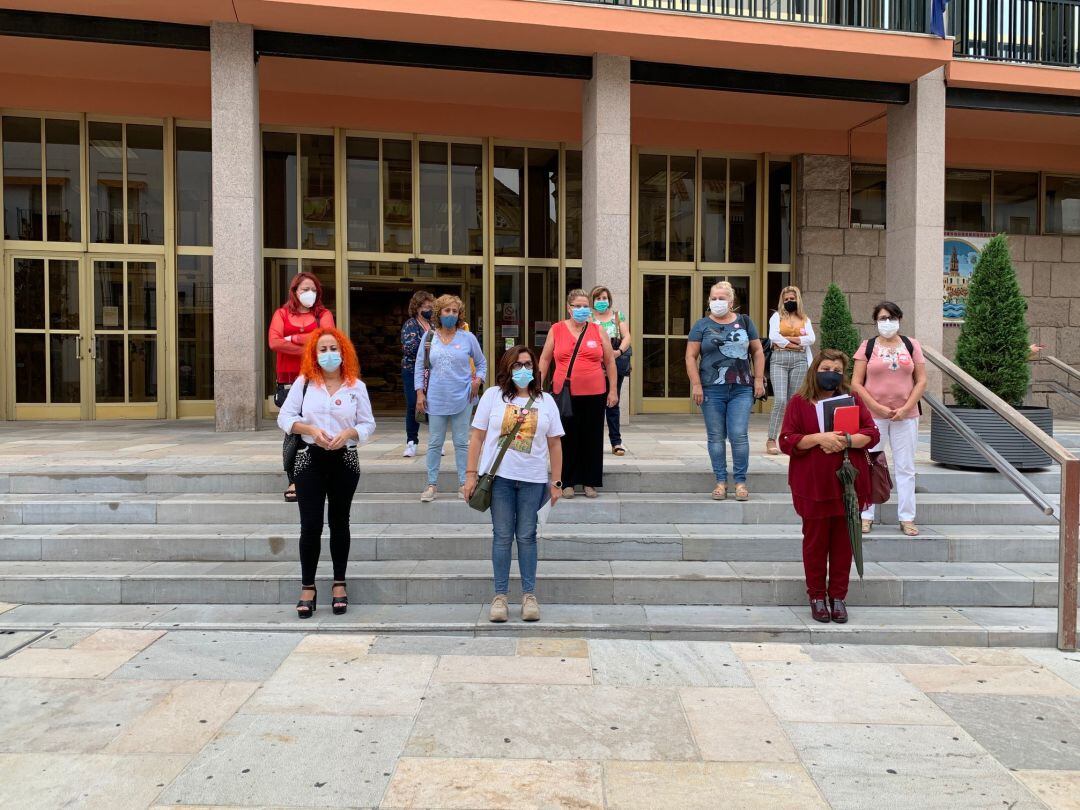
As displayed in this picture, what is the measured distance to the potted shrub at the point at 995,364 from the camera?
304 inches

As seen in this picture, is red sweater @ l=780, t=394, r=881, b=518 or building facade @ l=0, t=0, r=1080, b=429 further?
building facade @ l=0, t=0, r=1080, b=429

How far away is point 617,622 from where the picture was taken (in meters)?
5.23

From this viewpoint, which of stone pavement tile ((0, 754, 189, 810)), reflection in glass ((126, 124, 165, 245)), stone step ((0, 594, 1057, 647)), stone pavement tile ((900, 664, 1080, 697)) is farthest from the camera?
reflection in glass ((126, 124, 165, 245))

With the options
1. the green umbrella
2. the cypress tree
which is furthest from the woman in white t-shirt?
the cypress tree

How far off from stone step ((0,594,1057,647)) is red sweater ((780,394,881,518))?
30.4 inches

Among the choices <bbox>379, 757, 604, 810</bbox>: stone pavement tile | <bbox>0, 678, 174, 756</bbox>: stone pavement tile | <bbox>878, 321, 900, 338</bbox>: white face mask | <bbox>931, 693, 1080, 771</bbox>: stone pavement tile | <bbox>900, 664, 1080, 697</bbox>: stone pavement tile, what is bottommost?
<bbox>900, 664, 1080, 697</bbox>: stone pavement tile

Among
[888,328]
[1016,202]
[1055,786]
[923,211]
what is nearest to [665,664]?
[1055,786]

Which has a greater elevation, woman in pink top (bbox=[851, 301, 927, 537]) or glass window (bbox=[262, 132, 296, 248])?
glass window (bbox=[262, 132, 296, 248])

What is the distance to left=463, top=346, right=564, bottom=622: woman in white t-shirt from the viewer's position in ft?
16.9

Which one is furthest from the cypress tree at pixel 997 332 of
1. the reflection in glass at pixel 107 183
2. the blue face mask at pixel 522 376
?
the reflection in glass at pixel 107 183

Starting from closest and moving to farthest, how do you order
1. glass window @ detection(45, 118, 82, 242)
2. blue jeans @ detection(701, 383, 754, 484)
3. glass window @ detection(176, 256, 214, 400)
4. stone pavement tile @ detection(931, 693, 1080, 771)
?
1. stone pavement tile @ detection(931, 693, 1080, 771)
2. blue jeans @ detection(701, 383, 754, 484)
3. glass window @ detection(45, 118, 82, 242)
4. glass window @ detection(176, 256, 214, 400)

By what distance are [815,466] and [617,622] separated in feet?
5.27

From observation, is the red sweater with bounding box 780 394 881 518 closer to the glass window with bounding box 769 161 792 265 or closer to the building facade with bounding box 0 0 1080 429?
the building facade with bounding box 0 0 1080 429

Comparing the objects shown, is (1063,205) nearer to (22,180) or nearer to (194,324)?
(194,324)
